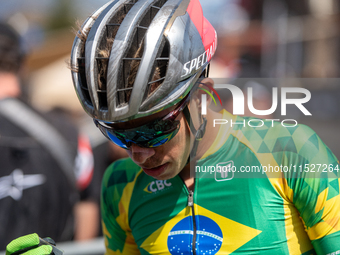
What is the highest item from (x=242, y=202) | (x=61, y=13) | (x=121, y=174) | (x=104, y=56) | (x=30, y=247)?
(x=61, y=13)

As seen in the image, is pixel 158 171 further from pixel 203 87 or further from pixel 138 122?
pixel 203 87

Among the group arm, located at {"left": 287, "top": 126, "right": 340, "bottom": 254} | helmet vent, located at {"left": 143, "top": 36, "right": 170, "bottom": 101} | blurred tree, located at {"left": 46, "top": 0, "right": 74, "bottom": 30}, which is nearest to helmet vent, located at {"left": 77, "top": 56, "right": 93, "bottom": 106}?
helmet vent, located at {"left": 143, "top": 36, "right": 170, "bottom": 101}

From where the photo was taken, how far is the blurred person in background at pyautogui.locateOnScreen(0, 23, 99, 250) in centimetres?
293

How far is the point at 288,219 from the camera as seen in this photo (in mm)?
1642

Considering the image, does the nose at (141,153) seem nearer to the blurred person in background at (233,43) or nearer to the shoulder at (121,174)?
the shoulder at (121,174)

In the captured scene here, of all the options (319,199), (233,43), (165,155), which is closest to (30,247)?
(165,155)

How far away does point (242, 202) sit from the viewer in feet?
5.67

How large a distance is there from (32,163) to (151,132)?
6.07 ft

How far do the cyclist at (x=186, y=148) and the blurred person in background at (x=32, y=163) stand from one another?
136cm

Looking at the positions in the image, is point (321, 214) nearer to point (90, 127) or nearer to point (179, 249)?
point (179, 249)

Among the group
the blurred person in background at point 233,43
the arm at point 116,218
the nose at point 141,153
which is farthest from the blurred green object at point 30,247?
the blurred person in background at point 233,43

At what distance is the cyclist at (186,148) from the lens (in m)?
1.52

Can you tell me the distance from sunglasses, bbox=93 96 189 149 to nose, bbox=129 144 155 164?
0.03 meters

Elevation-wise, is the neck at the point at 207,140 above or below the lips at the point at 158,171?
above
